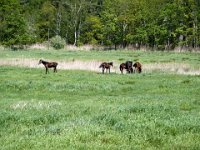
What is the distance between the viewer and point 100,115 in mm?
14430

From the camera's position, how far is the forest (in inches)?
2660

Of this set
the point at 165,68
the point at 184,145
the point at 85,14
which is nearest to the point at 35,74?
the point at 165,68

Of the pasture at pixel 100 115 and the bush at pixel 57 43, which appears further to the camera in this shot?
the bush at pixel 57 43

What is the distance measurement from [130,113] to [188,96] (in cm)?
612

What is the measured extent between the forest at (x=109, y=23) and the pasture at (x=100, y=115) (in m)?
42.0

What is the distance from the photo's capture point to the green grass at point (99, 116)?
11.6 m

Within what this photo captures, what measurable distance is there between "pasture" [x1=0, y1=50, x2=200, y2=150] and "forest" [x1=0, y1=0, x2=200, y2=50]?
42.0 metres

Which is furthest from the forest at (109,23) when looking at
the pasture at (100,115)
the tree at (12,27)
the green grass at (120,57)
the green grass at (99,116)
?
the green grass at (99,116)

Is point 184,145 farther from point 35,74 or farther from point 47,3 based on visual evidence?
point 47,3

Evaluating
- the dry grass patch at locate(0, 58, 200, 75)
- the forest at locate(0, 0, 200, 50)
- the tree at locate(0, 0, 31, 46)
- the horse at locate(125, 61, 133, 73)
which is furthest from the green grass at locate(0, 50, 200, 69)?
the tree at locate(0, 0, 31, 46)

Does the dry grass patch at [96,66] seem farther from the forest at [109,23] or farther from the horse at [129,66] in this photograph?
the forest at [109,23]

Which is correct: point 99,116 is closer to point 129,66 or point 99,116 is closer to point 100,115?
point 100,115

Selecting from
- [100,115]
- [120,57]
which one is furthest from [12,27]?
[100,115]

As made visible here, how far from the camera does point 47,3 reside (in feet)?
276
